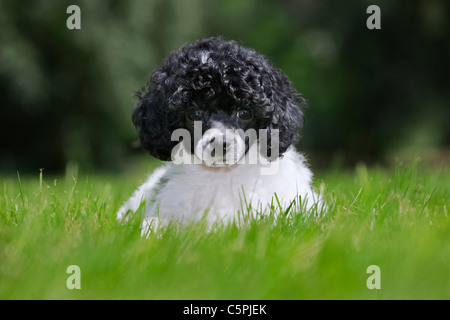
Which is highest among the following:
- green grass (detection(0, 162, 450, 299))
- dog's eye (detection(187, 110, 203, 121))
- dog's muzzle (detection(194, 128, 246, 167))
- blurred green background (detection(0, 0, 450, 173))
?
blurred green background (detection(0, 0, 450, 173))

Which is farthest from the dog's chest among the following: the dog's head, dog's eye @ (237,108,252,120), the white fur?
dog's eye @ (237,108,252,120)

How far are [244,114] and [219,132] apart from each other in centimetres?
29

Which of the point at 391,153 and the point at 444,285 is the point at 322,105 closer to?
the point at 391,153

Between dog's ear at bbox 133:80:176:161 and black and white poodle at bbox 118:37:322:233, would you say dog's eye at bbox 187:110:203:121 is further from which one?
dog's ear at bbox 133:80:176:161

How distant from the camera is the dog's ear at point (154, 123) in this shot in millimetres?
3926

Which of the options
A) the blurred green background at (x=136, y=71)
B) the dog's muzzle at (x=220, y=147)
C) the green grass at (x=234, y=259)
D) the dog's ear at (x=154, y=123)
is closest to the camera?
the green grass at (x=234, y=259)

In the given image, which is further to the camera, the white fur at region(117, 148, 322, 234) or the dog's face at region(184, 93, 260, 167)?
the white fur at region(117, 148, 322, 234)

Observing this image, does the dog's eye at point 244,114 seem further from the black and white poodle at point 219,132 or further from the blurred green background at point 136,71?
the blurred green background at point 136,71

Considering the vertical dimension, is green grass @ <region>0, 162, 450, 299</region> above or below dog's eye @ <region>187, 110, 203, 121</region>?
below

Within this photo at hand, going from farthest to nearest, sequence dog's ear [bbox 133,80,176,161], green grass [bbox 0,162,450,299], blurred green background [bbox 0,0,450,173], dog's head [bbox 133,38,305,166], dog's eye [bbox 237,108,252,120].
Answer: blurred green background [bbox 0,0,450,173]
dog's ear [bbox 133,80,176,161]
dog's eye [bbox 237,108,252,120]
dog's head [bbox 133,38,305,166]
green grass [bbox 0,162,450,299]

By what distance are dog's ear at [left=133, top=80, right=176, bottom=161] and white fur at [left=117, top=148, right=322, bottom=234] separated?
193 mm

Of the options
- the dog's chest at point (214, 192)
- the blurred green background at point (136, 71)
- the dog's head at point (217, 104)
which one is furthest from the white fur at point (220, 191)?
the blurred green background at point (136, 71)

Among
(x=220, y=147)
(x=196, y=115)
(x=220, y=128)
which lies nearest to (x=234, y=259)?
(x=220, y=147)

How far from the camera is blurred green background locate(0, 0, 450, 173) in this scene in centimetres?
1372
